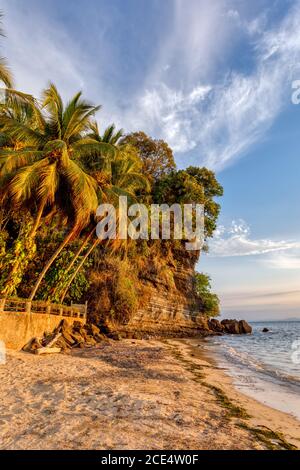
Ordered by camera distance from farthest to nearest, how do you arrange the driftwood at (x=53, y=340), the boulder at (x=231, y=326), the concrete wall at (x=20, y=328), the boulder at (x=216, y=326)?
the boulder at (x=231, y=326) < the boulder at (x=216, y=326) < the driftwood at (x=53, y=340) < the concrete wall at (x=20, y=328)

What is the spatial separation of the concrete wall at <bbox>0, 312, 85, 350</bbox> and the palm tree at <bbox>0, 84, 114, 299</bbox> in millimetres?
1575

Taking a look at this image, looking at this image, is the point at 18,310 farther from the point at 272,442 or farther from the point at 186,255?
the point at 186,255

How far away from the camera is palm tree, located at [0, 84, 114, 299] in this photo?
12.6 metres

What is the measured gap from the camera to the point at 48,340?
41.9 ft

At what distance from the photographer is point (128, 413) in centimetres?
487

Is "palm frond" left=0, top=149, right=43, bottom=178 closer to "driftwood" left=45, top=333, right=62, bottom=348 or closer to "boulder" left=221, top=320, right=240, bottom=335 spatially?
"driftwood" left=45, top=333, right=62, bottom=348

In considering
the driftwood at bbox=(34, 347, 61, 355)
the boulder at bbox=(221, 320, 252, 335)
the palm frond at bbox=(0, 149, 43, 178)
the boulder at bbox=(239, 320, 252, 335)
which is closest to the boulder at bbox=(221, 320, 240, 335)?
the boulder at bbox=(221, 320, 252, 335)

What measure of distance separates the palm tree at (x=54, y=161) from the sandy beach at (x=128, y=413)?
6862 mm

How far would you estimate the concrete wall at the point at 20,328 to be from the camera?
36.3 feet

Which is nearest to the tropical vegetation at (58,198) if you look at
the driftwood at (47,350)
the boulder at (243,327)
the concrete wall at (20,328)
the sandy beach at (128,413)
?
the concrete wall at (20,328)

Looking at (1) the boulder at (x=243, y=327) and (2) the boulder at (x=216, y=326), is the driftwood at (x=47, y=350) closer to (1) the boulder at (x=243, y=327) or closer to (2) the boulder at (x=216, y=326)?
(2) the boulder at (x=216, y=326)
